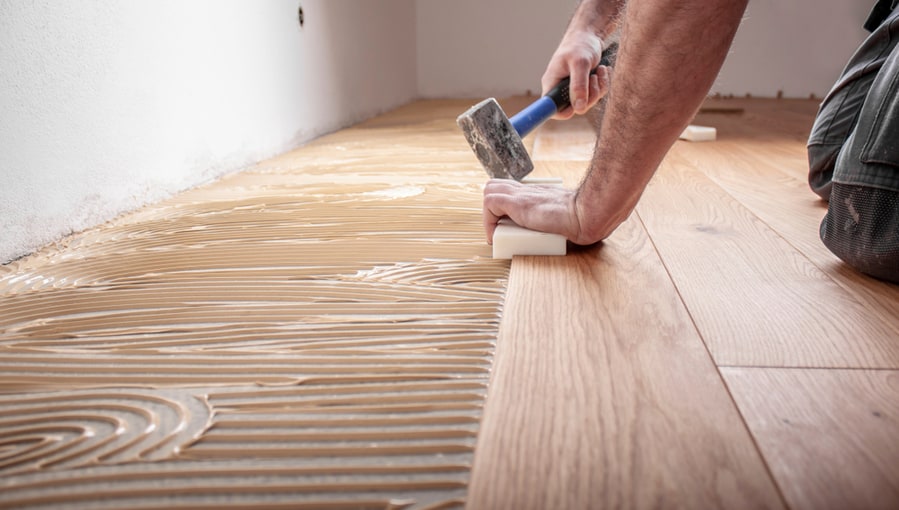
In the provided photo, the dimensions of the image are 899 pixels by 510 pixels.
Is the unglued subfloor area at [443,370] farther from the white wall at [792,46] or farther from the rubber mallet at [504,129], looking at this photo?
the white wall at [792,46]

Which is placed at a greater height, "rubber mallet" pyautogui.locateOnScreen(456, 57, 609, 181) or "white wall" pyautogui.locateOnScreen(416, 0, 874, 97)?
"white wall" pyautogui.locateOnScreen(416, 0, 874, 97)

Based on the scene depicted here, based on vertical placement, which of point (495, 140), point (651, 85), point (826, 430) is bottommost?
point (826, 430)

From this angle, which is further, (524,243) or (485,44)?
(485,44)

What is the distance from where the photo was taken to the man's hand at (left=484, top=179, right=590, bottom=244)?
3.98 feet

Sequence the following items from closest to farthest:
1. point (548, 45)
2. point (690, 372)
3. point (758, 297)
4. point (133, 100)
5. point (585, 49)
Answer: point (690, 372), point (758, 297), point (585, 49), point (133, 100), point (548, 45)

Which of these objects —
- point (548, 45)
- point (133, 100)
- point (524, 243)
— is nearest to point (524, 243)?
point (524, 243)

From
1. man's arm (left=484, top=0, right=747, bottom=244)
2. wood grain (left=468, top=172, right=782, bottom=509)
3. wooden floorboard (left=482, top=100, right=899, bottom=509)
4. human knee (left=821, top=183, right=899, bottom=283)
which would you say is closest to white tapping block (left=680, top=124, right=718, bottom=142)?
wooden floorboard (left=482, top=100, right=899, bottom=509)

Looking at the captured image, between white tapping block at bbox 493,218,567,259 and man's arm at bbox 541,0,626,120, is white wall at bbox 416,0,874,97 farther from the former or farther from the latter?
white tapping block at bbox 493,218,567,259

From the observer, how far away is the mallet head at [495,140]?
1.54 meters

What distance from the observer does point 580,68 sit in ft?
5.04

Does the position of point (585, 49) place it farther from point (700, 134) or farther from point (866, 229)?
point (700, 134)

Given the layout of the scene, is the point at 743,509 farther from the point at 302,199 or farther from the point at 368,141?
the point at 368,141

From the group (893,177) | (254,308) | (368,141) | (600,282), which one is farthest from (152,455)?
(368,141)

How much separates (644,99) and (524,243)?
40 cm
